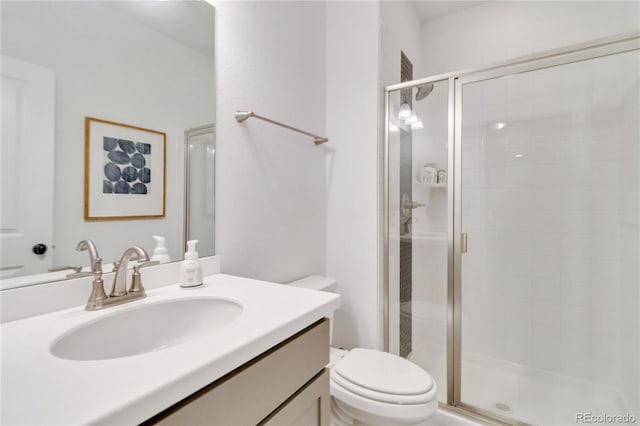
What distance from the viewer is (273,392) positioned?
633 millimetres

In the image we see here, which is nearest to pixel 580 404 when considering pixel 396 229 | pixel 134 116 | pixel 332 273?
pixel 396 229

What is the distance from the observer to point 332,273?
1849 millimetres

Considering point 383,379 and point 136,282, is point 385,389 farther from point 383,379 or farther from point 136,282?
point 136,282

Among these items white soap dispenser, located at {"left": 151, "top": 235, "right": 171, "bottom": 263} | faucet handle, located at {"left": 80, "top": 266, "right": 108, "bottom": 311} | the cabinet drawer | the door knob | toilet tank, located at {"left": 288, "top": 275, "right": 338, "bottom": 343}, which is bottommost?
the cabinet drawer

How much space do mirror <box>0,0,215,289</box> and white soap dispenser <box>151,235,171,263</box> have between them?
2cm

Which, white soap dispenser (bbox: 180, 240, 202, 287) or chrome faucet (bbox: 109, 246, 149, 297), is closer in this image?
chrome faucet (bbox: 109, 246, 149, 297)

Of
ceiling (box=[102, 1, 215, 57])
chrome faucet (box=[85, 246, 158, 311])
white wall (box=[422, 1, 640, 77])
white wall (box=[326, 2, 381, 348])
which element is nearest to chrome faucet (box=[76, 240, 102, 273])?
chrome faucet (box=[85, 246, 158, 311])

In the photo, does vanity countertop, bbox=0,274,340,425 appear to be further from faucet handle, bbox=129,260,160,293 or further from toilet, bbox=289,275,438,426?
toilet, bbox=289,275,438,426

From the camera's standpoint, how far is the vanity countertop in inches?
15.0

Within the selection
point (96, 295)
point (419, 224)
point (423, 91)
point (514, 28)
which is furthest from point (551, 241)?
point (96, 295)

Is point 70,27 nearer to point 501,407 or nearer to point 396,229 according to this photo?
point 396,229

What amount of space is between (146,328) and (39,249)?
32cm

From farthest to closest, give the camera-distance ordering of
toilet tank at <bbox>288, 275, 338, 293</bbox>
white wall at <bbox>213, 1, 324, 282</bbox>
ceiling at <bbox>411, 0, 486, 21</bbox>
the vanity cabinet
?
ceiling at <bbox>411, 0, 486, 21</bbox> → toilet tank at <bbox>288, 275, 338, 293</bbox> → white wall at <bbox>213, 1, 324, 282</bbox> → the vanity cabinet

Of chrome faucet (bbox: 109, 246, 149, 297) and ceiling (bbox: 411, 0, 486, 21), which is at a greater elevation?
ceiling (bbox: 411, 0, 486, 21)
